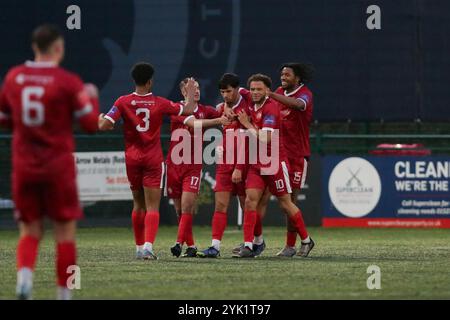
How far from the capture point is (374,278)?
9.60m

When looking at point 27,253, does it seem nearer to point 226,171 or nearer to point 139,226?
point 139,226

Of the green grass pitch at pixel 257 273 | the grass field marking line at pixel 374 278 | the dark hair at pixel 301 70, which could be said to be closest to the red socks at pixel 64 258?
the green grass pitch at pixel 257 273

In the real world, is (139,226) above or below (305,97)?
below

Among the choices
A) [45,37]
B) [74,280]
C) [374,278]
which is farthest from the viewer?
[374,278]

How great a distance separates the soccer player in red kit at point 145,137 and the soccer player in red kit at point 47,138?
14.4 feet

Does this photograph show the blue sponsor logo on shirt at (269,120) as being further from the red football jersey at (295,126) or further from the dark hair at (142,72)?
the dark hair at (142,72)

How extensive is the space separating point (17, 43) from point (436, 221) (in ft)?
23.5

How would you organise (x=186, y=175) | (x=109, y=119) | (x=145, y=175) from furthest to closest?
(x=186, y=175) < (x=145, y=175) < (x=109, y=119)

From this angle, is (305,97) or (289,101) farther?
(305,97)

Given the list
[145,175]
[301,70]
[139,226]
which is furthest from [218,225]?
[301,70]

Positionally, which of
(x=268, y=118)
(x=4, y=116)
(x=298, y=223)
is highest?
(x=4, y=116)

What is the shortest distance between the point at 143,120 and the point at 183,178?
94 cm

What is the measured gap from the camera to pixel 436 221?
62.2 ft
